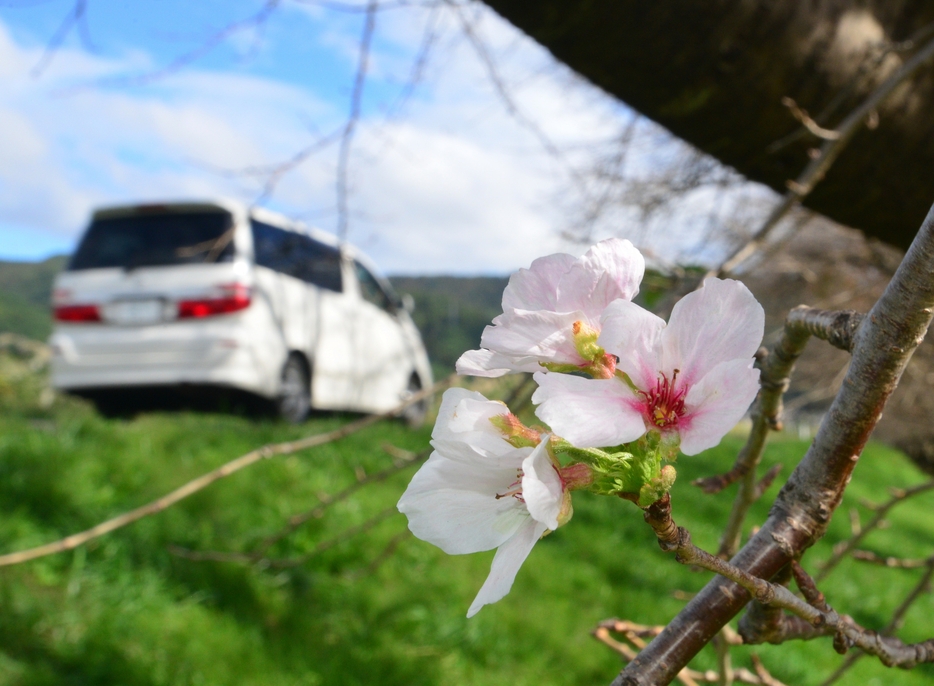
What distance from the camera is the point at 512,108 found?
272cm

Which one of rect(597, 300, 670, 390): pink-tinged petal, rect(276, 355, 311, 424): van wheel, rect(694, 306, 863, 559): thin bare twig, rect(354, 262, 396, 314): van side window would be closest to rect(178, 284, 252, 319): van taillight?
rect(276, 355, 311, 424): van wheel

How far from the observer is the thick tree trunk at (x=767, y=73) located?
6.75ft

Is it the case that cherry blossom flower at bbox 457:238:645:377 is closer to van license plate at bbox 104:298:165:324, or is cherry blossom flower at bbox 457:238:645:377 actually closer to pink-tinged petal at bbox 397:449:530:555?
pink-tinged petal at bbox 397:449:530:555

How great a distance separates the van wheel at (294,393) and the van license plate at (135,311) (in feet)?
3.85

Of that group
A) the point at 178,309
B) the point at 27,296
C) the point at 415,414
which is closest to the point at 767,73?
the point at 178,309

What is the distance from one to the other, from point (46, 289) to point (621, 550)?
3865 inches

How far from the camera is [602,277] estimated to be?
51 cm

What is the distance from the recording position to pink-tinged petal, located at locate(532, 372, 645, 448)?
417 millimetres

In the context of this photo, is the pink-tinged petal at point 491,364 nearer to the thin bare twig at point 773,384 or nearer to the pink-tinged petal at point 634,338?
the pink-tinged petal at point 634,338

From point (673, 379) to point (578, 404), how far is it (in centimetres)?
9

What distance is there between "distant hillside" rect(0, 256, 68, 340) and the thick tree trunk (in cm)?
6034

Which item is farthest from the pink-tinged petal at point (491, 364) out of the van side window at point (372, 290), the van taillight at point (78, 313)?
the van side window at point (372, 290)

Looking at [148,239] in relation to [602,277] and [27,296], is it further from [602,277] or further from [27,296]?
[27,296]

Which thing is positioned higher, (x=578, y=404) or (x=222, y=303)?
(x=578, y=404)
